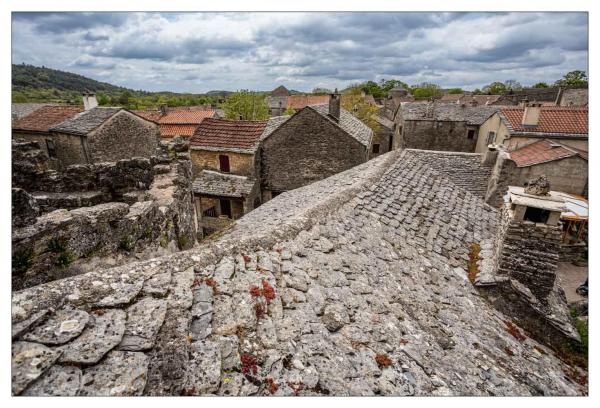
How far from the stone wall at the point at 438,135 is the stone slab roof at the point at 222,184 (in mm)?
21915

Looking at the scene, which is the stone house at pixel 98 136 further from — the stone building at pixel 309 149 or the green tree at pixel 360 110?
the green tree at pixel 360 110

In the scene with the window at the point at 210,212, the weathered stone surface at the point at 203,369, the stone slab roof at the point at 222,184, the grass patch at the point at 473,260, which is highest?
the weathered stone surface at the point at 203,369

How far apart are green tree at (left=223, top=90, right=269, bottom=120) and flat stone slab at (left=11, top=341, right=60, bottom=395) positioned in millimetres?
45364

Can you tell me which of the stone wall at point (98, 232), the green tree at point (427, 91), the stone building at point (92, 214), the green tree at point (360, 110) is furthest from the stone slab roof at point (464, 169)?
the green tree at point (427, 91)

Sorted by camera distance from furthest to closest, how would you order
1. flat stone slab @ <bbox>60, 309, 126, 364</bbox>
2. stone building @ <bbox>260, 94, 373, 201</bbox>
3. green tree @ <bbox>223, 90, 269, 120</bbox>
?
1. green tree @ <bbox>223, 90, 269, 120</bbox>
2. stone building @ <bbox>260, 94, 373, 201</bbox>
3. flat stone slab @ <bbox>60, 309, 126, 364</bbox>

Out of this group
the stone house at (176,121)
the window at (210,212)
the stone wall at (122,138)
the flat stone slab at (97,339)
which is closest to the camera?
the flat stone slab at (97,339)

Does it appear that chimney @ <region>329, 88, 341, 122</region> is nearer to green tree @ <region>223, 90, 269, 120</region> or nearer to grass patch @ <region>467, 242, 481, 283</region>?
grass patch @ <region>467, 242, 481, 283</region>

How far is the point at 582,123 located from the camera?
20.9 m

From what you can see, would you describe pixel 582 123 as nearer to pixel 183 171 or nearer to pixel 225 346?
pixel 183 171

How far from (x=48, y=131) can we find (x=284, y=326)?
85.1 feet

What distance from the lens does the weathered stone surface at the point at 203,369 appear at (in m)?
2.00

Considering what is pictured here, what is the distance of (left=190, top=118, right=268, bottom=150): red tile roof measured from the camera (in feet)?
60.7

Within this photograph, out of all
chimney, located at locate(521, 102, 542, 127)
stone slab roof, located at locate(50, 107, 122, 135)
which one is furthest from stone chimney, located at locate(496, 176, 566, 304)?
stone slab roof, located at locate(50, 107, 122, 135)

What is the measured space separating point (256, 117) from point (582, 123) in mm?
38155
